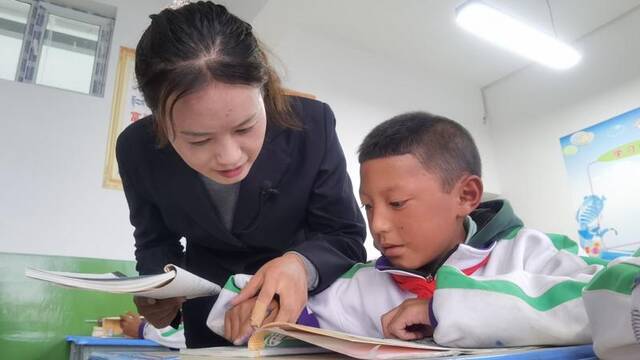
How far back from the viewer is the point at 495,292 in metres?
0.51

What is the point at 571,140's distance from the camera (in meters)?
3.56

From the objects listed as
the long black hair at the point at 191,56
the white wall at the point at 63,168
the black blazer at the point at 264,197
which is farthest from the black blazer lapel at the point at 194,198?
the white wall at the point at 63,168

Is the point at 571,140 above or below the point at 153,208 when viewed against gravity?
above

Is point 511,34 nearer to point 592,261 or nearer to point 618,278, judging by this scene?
point 592,261

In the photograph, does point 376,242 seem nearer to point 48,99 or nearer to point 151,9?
point 48,99

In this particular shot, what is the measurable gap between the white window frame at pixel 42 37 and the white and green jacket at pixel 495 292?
2.29 metres

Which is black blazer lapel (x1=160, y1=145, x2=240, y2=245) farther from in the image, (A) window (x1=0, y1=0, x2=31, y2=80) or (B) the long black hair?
(A) window (x1=0, y1=0, x2=31, y2=80)

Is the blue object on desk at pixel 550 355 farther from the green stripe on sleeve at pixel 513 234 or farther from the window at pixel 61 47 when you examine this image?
the window at pixel 61 47

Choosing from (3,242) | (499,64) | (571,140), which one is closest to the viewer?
(3,242)

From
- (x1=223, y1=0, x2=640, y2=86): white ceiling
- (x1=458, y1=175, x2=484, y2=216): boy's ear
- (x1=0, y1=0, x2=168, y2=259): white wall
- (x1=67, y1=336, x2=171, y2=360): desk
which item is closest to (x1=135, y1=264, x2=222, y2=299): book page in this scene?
(x1=458, y1=175, x2=484, y2=216): boy's ear

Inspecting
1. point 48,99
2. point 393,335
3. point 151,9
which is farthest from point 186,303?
point 151,9

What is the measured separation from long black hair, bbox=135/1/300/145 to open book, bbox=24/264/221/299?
27 centimetres

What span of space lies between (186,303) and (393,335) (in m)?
0.54

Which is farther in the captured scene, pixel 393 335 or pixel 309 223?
pixel 309 223
